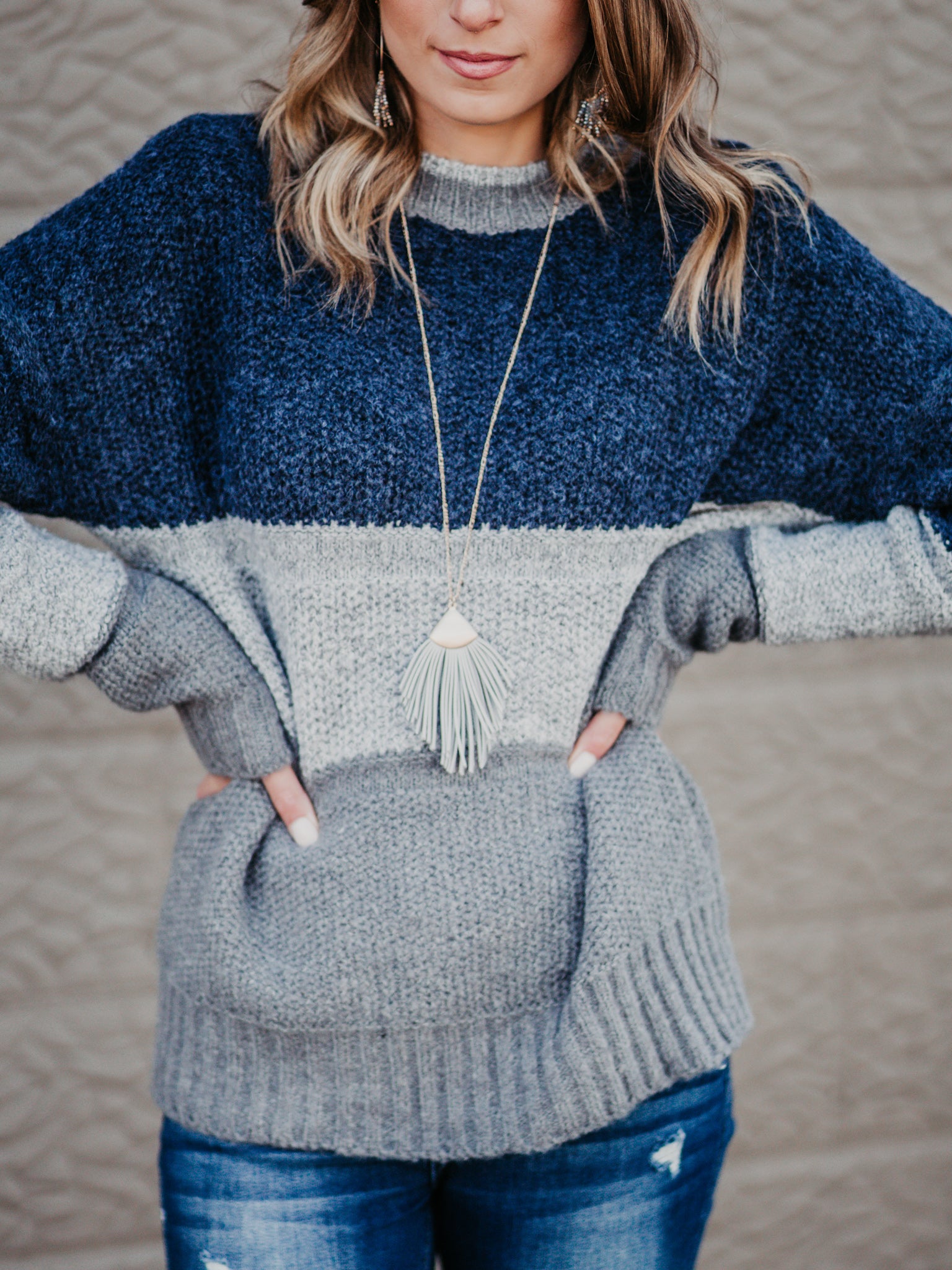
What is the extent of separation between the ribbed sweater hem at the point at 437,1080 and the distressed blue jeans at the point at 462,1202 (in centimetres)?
4

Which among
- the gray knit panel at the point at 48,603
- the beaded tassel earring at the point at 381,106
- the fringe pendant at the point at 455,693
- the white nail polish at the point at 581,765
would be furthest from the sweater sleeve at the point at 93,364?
the white nail polish at the point at 581,765

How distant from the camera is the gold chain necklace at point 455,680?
0.98 m

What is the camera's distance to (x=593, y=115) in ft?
3.63

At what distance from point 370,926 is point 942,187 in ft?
4.73

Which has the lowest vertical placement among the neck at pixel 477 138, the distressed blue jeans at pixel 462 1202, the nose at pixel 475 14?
the distressed blue jeans at pixel 462 1202

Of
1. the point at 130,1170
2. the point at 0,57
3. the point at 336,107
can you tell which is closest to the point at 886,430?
the point at 336,107

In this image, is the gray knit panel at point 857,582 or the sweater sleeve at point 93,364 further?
the gray knit panel at point 857,582

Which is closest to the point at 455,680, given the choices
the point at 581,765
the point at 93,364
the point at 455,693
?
the point at 455,693

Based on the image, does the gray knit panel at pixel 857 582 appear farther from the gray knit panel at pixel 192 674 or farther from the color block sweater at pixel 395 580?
the gray knit panel at pixel 192 674

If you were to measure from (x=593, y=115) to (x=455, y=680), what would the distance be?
537mm

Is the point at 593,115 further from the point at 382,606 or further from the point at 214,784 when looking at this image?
the point at 214,784

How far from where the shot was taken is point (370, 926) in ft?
3.16

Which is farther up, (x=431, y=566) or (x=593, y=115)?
(x=593, y=115)

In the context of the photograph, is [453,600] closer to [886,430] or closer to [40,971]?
[886,430]
